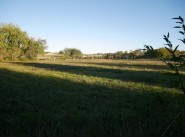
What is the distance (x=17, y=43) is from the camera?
72.1m

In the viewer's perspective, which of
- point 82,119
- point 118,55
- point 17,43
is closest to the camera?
point 82,119

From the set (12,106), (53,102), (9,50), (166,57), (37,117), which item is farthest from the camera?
(9,50)

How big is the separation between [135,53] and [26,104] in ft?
369

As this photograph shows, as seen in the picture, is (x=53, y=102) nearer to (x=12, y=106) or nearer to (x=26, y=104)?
(x=26, y=104)

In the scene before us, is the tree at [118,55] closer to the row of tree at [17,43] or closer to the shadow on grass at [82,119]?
the row of tree at [17,43]

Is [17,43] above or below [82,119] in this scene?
above

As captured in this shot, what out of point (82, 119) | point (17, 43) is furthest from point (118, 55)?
point (82, 119)

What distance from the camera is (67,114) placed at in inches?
335

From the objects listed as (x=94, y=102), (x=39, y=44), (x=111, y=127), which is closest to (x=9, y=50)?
(x=39, y=44)

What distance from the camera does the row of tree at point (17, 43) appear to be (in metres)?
67.7

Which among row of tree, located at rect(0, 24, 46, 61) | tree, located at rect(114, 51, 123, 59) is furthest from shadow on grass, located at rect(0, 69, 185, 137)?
tree, located at rect(114, 51, 123, 59)

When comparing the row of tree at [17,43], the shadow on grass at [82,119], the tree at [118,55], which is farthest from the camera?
the tree at [118,55]

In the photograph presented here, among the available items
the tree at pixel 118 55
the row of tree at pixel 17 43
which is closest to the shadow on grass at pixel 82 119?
the row of tree at pixel 17 43

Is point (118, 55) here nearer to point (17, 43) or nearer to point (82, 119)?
point (17, 43)
